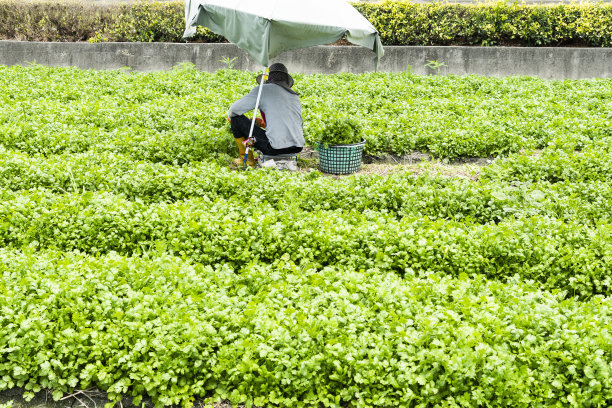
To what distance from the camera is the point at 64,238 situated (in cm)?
630

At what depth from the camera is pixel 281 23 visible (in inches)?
298

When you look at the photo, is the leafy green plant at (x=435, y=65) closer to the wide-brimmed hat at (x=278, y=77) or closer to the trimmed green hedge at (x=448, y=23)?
the trimmed green hedge at (x=448, y=23)

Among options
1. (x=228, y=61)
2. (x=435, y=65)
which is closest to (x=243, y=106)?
(x=228, y=61)

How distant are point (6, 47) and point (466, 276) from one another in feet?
59.5

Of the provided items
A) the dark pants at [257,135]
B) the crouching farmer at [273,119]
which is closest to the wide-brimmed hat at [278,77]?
the crouching farmer at [273,119]

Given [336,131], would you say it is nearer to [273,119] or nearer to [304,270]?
[273,119]

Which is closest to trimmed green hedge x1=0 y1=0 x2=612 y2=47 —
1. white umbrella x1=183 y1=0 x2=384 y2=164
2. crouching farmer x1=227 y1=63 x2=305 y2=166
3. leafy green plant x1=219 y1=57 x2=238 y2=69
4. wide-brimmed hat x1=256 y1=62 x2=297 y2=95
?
leafy green plant x1=219 y1=57 x2=238 y2=69

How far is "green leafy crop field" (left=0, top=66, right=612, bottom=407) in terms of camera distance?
428 centimetres

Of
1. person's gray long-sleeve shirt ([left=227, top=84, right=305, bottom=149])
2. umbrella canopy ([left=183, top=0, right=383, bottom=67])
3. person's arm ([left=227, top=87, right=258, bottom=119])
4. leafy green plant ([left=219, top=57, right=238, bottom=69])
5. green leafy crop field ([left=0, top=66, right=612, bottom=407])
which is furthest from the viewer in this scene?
leafy green plant ([left=219, top=57, right=238, bottom=69])

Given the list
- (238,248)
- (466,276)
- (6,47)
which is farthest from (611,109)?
(6,47)

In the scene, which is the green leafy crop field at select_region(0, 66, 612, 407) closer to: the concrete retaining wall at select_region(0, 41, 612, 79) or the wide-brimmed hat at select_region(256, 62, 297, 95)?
the wide-brimmed hat at select_region(256, 62, 297, 95)

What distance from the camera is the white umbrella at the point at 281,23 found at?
Answer: 24.9 feet

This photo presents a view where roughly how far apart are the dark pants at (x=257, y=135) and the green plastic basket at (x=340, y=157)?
1.46 ft

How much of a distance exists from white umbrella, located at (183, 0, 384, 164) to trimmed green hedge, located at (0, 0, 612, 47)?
1172 cm
